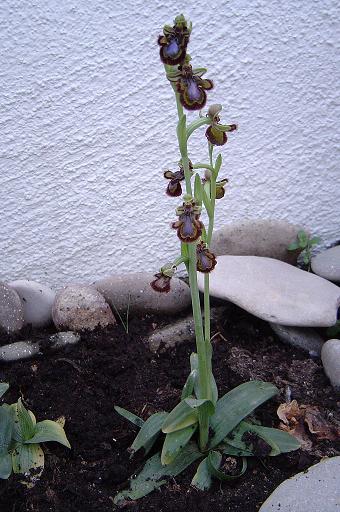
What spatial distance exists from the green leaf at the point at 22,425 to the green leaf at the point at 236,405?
0.49m

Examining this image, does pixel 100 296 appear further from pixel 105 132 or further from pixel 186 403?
pixel 186 403

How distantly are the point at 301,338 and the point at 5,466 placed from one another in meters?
1.05

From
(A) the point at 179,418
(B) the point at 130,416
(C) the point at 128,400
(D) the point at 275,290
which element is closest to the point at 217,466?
(A) the point at 179,418

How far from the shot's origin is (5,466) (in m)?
1.56

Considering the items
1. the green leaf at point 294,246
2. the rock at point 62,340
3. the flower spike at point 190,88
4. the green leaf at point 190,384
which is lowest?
the rock at point 62,340

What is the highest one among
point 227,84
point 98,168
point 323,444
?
point 227,84

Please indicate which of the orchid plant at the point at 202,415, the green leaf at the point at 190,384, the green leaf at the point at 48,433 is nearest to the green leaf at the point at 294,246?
the orchid plant at the point at 202,415

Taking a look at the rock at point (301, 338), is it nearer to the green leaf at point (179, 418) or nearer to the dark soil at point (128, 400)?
the dark soil at point (128, 400)

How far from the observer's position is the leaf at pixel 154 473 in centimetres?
154

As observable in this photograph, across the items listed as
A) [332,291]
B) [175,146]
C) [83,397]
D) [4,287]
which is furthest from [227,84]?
[83,397]

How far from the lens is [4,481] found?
61.7 inches

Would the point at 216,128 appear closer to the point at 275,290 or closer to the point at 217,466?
the point at 217,466

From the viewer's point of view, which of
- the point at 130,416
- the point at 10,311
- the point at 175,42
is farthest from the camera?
the point at 10,311

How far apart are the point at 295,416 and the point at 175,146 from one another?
1113 millimetres
